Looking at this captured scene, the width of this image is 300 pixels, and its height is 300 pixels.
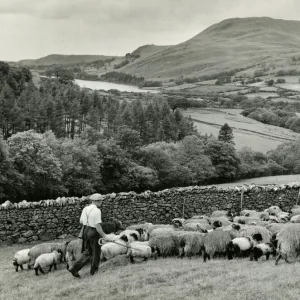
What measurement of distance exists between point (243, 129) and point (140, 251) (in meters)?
105

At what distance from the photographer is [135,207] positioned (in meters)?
24.1

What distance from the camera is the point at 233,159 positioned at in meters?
80.9

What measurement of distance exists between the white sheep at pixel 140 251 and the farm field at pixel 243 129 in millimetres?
85680

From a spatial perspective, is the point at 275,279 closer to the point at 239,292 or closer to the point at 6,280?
the point at 239,292

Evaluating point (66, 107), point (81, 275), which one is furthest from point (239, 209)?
point (66, 107)

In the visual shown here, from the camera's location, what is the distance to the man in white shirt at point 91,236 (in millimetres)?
13047

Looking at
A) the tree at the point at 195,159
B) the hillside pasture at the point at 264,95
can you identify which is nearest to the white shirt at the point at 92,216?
the tree at the point at 195,159

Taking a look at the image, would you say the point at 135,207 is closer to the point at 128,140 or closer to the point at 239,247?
the point at 239,247

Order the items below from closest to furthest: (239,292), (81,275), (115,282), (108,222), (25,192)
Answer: (239,292), (115,282), (81,275), (108,222), (25,192)

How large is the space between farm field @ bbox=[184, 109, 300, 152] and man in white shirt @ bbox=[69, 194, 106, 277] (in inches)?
3471

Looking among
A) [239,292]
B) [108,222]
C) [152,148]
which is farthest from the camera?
[152,148]

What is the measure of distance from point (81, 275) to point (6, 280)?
2.61 metres

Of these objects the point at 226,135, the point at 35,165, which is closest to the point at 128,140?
the point at 35,165

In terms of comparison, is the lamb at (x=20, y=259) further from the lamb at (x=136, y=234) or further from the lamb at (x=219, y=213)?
the lamb at (x=219, y=213)
